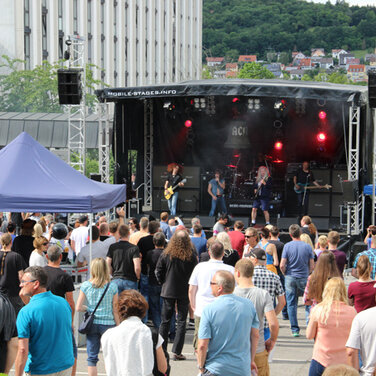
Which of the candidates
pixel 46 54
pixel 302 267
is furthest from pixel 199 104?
pixel 46 54

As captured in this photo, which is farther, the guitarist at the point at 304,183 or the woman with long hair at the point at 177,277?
the guitarist at the point at 304,183

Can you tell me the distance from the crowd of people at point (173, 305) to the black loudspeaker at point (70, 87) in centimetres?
824

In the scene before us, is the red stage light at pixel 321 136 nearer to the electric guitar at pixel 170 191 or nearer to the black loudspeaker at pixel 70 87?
the electric guitar at pixel 170 191

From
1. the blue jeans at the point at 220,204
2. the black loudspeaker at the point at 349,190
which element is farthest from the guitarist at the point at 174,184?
the black loudspeaker at the point at 349,190

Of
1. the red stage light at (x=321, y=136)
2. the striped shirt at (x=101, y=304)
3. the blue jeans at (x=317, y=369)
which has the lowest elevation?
the blue jeans at (x=317, y=369)

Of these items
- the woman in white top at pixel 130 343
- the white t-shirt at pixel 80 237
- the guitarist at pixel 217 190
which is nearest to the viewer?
the woman in white top at pixel 130 343

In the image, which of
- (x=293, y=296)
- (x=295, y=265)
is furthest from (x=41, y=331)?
(x=293, y=296)

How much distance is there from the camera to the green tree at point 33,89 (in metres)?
45.4

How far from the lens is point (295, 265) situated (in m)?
10.1

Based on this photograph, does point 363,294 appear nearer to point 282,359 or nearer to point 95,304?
point 282,359

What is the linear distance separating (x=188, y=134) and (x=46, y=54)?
1453 inches

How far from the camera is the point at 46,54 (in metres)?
55.7

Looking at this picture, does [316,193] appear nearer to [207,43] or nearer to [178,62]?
[178,62]

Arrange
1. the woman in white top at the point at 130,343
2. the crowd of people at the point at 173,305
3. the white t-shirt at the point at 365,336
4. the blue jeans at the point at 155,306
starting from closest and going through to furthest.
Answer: the woman in white top at the point at 130,343 → the crowd of people at the point at 173,305 → the white t-shirt at the point at 365,336 → the blue jeans at the point at 155,306
